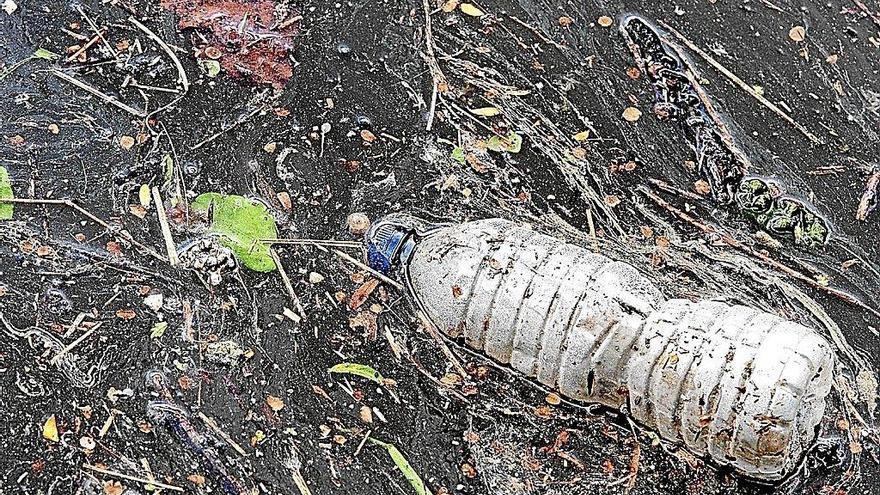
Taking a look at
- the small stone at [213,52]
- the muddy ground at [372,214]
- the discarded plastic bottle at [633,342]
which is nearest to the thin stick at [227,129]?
the muddy ground at [372,214]

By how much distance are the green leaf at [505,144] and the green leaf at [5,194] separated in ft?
4.98

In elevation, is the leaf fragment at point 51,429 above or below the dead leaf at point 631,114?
below

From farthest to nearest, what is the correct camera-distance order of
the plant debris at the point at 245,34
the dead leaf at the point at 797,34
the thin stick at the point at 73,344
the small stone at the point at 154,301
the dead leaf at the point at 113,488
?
the dead leaf at the point at 797,34 < the plant debris at the point at 245,34 < the small stone at the point at 154,301 < the thin stick at the point at 73,344 < the dead leaf at the point at 113,488

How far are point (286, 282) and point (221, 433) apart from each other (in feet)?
1.67

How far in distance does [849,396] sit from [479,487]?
3.60ft

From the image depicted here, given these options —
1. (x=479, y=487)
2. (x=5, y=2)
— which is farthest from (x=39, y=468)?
(x=5, y=2)

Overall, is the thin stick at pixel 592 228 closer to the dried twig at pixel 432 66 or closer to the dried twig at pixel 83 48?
the dried twig at pixel 432 66

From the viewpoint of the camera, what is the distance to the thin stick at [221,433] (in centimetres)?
309

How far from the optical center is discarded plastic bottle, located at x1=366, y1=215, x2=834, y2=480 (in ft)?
9.12

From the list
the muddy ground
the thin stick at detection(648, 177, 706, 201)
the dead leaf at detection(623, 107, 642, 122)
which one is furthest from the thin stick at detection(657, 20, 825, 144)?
the thin stick at detection(648, 177, 706, 201)

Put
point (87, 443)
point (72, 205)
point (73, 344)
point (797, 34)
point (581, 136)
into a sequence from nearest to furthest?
point (87, 443) < point (73, 344) < point (72, 205) < point (581, 136) < point (797, 34)

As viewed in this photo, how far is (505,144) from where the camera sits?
144 inches

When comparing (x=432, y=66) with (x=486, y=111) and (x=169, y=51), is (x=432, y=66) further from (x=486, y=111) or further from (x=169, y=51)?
(x=169, y=51)

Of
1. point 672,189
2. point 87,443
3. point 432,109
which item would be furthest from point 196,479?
point 672,189
